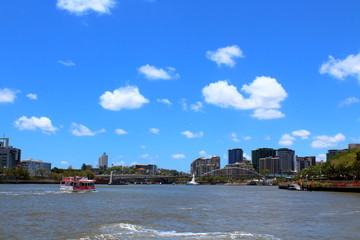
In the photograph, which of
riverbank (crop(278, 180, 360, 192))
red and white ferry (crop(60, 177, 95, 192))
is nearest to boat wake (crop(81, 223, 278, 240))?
red and white ferry (crop(60, 177, 95, 192))

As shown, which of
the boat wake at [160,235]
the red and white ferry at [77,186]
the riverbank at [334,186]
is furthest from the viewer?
the red and white ferry at [77,186]

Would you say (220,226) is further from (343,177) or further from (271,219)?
(343,177)

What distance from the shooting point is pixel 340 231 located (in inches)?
1345

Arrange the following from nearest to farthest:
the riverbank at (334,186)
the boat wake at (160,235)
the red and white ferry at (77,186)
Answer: the boat wake at (160,235) → the riverbank at (334,186) → the red and white ferry at (77,186)

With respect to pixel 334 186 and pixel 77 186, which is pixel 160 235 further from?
pixel 334 186

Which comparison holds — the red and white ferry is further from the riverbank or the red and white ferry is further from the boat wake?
the boat wake

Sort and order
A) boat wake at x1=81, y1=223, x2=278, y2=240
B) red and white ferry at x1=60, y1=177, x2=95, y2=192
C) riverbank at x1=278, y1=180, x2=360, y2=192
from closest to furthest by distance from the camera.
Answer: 1. boat wake at x1=81, y1=223, x2=278, y2=240
2. riverbank at x1=278, y1=180, x2=360, y2=192
3. red and white ferry at x1=60, y1=177, x2=95, y2=192

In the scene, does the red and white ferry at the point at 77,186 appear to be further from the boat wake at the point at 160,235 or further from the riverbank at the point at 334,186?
the boat wake at the point at 160,235

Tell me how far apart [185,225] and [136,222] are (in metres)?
5.42

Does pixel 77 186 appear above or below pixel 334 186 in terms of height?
below

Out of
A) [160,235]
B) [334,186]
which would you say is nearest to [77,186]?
[334,186]

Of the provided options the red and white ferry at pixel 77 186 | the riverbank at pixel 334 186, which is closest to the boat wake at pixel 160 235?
the red and white ferry at pixel 77 186

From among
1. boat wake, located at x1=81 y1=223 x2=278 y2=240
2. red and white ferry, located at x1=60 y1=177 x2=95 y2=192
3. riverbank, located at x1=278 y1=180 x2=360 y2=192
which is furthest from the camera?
red and white ferry, located at x1=60 y1=177 x2=95 y2=192

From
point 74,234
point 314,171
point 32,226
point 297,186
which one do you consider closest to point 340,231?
point 74,234
